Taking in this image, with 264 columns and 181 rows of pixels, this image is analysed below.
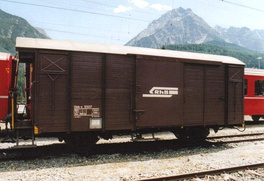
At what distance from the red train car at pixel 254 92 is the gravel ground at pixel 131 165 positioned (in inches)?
324

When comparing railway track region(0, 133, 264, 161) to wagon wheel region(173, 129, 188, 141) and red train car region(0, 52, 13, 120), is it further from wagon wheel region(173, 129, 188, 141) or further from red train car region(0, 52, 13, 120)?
red train car region(0, 52, 13, 120)

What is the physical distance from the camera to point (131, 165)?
8273 millimetres

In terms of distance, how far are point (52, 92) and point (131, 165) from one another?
346 cm

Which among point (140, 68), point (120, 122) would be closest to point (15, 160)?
point (120, 122)

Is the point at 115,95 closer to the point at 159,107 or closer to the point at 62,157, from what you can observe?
the point at 159,107

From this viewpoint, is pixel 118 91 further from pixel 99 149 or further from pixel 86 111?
pixel 99 149

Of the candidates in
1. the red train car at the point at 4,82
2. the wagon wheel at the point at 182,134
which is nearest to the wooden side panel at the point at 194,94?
the wagon wheel at the point at 182,134

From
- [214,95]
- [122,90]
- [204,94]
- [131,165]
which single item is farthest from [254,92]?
[131,165]

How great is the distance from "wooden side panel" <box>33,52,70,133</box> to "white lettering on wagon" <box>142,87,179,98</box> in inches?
114

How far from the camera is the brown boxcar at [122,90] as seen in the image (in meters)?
8.30

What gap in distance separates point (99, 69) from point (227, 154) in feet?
19.1

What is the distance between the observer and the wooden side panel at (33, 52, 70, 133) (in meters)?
8.16

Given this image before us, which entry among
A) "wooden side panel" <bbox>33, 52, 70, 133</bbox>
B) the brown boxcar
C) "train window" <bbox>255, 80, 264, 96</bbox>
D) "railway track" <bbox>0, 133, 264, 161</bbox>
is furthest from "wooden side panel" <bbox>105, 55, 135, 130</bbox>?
"train window" <bbox>255, 80, 264, 96</bbox>

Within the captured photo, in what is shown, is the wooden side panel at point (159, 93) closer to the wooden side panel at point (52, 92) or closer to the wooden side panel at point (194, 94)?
the wooden side panel at point (194, 94)
